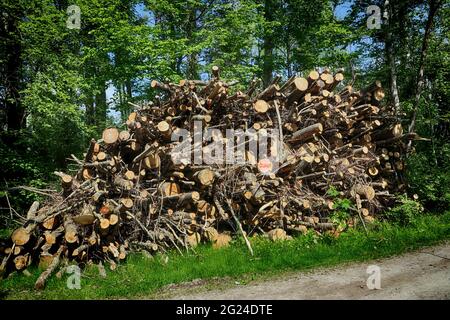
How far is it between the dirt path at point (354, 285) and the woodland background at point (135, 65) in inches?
164

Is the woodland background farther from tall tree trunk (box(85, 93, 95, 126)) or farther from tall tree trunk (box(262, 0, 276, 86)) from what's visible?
tall tree trunk (box(262, 0, 276, 86))

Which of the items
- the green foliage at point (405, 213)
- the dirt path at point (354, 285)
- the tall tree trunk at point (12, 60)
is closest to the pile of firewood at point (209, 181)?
the green foliage at point (405, 213)

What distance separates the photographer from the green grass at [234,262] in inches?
208

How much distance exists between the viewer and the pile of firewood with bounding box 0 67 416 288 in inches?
249

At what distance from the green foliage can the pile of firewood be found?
466mm

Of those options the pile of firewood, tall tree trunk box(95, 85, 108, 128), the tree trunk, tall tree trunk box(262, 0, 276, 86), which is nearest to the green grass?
the pile of firewood

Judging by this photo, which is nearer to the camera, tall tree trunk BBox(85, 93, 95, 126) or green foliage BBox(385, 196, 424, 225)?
green foliage BBox(385, 196, 424, 225)

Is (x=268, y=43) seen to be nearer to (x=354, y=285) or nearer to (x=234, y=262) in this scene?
(x=234, y=262)

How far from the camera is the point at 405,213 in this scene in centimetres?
789

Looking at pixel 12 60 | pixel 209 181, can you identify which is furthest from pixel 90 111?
pixel 209 181

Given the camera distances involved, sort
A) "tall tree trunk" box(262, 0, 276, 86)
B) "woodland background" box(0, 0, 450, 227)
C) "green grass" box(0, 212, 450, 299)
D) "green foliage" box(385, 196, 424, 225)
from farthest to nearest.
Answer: "tall tree trunk" box(262, 0, 276, 86), "woodland background" box(0, 0, 450, 227), "green foliage" box(385, 196, 424, 225), "green grass" box(0, 212, 450, 299)

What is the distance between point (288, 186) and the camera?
311 inches

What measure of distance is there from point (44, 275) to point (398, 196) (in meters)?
7.95
